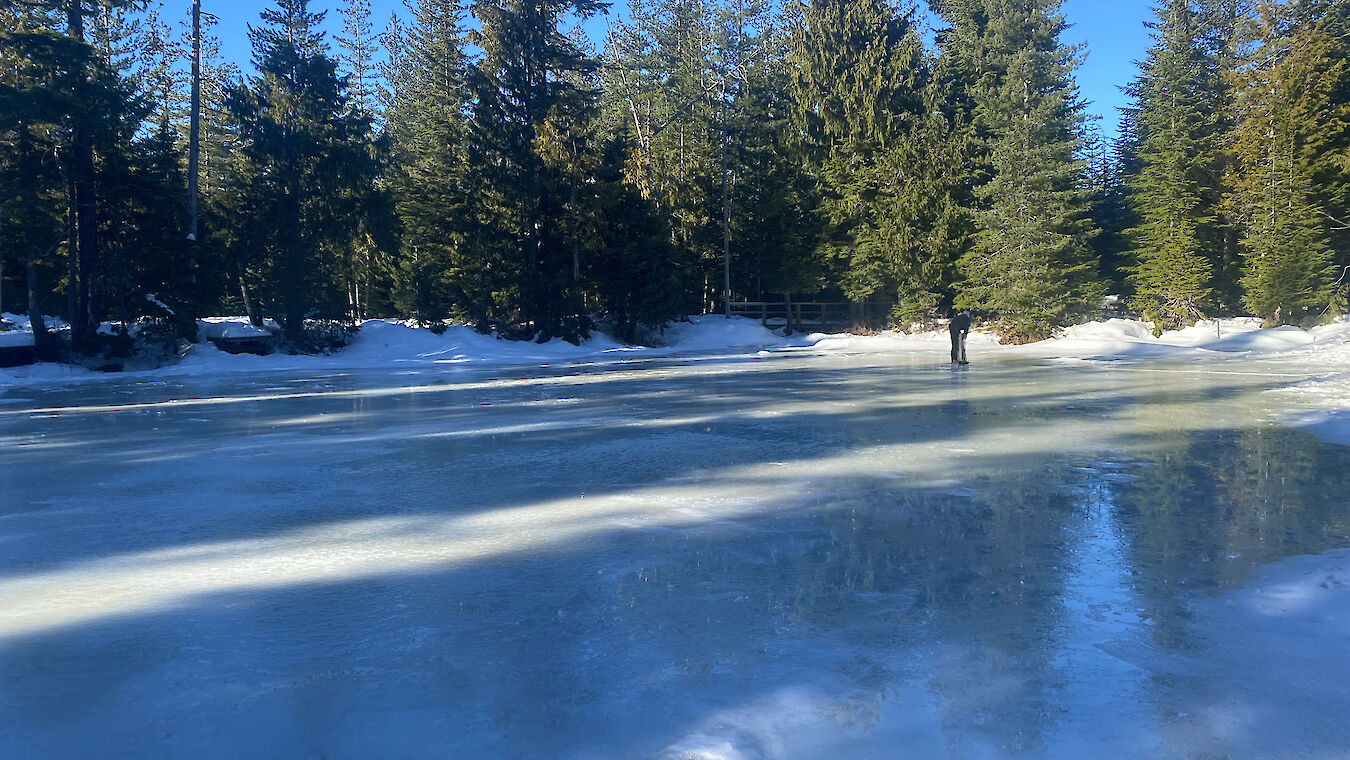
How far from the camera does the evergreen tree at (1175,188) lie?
36812mm

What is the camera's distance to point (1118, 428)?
11.7 m

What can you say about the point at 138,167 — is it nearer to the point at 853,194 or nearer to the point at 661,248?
the point at 661,248

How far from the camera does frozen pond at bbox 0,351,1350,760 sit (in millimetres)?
3408

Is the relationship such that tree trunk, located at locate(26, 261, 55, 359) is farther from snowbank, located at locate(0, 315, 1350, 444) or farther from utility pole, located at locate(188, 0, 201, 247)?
utility pole, located at locate(188, 0, 201, 247)

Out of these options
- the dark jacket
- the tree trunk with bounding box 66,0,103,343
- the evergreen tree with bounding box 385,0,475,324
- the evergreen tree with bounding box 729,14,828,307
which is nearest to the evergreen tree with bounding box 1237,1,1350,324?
the dark jacket

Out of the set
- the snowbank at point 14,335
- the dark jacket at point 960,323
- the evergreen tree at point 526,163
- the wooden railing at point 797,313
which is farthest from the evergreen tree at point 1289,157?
the snowbank at point 14,335

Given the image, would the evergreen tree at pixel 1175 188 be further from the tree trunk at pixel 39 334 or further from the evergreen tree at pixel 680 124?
the tree trunk at pixel 39 334

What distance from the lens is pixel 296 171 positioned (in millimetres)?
30500

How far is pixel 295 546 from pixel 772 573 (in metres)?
3.50

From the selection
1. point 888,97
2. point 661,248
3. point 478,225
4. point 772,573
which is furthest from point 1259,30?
point 772,573

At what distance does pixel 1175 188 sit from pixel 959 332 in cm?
2095

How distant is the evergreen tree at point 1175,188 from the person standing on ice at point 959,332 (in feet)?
54.0

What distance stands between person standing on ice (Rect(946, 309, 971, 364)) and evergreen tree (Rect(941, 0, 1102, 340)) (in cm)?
1390

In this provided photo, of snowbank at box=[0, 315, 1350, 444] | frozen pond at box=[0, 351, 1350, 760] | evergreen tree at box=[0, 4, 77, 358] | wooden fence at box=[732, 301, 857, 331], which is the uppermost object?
evergreen tree at box=[0, 4, 77, 358]
